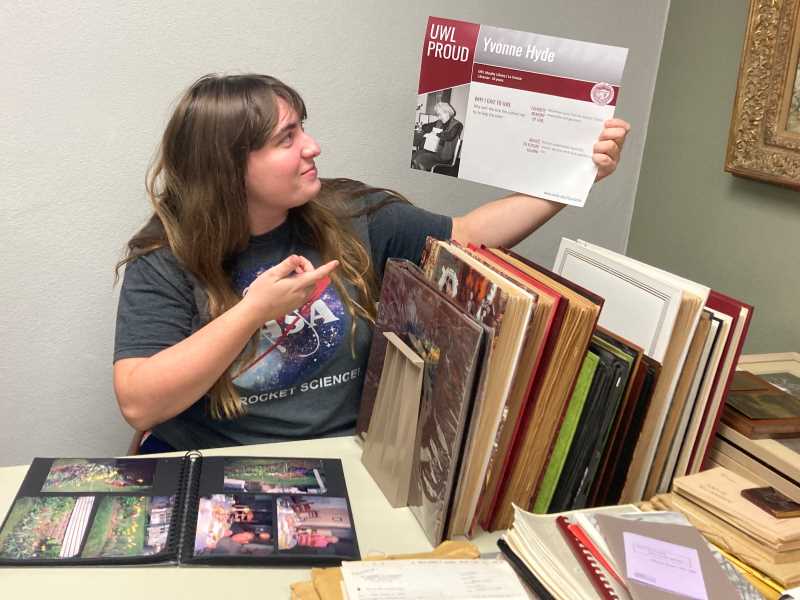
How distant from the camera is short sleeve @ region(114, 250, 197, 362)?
134 cm

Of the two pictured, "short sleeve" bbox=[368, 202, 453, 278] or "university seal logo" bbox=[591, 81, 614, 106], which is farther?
"short sleeve" bbox=[368, 202, 453, 278]

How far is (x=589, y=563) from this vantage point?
0.89 metres

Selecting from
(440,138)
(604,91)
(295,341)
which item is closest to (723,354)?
(604,91)

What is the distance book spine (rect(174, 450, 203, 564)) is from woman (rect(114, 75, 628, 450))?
0.17 metres

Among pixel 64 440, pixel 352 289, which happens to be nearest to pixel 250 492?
pixel 352 289

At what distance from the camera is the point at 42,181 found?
168 centimetres

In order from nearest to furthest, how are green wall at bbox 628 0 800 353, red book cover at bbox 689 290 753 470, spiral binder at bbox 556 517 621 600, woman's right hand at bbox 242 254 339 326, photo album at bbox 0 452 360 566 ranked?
spiral binder at bbox 556 517 621 600 < photo album at bbox 0 452 360 566 < red book cover at bbox 689 290 753 470 < woman's right hand at bbox 242 254 339 326 < green wall at bbox 628 0 800 353

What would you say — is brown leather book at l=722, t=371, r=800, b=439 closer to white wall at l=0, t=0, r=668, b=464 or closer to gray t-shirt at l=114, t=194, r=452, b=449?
gray t-shirt at l=114, t=194, r=452, b=449

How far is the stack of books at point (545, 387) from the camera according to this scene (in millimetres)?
1018

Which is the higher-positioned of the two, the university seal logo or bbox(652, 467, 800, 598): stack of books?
the university seal logo

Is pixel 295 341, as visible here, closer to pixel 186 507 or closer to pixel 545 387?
pixel 186 507

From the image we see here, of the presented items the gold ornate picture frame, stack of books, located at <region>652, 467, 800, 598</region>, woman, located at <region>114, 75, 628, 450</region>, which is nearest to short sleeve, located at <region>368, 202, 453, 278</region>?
woman, located at <region>114, 75, 628, 450</region>

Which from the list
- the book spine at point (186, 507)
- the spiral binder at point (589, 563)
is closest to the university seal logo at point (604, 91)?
the spiral binder at point (589, 563)

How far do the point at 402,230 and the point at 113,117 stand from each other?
2.29 ft
